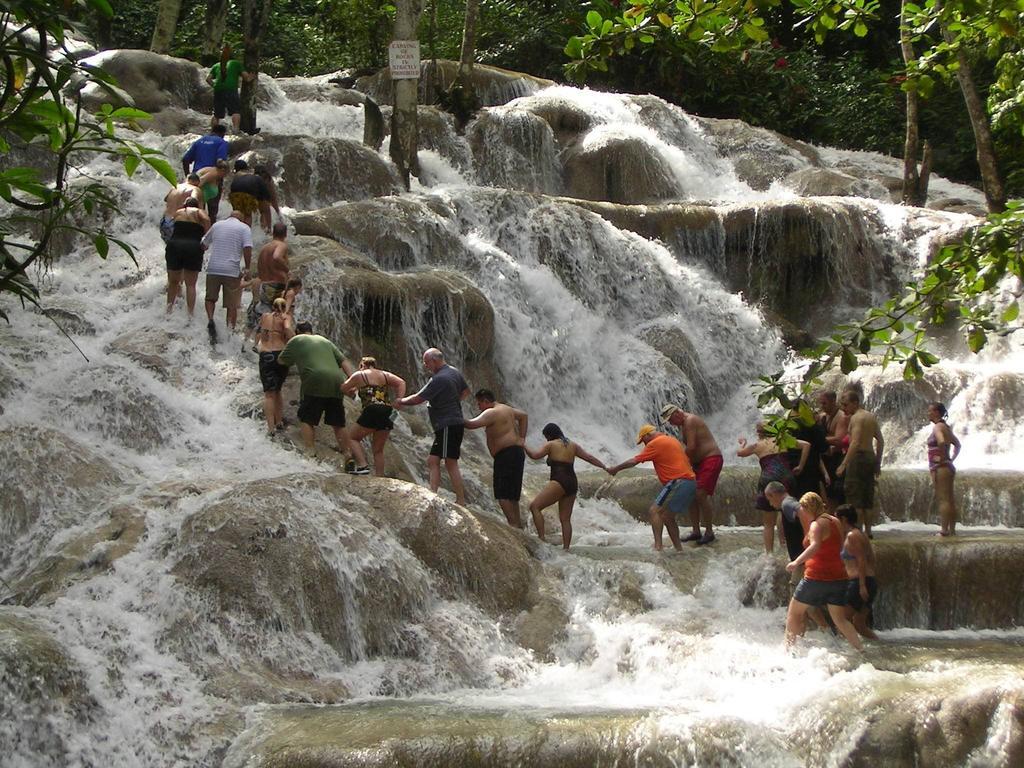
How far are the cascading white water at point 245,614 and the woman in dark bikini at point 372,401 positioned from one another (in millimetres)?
694

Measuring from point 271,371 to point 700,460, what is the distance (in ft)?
12.7

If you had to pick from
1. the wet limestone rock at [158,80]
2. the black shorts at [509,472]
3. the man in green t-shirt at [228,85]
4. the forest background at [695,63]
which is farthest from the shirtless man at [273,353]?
the forest background at [695,63]

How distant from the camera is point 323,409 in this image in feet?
38.8

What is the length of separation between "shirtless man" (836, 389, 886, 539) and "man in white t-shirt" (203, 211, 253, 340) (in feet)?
20.1

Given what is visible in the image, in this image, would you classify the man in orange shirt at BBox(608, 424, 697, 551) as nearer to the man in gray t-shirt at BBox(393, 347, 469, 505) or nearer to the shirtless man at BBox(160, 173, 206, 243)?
the man in gray t-shirt at BBox(393, 347, 469, 505)

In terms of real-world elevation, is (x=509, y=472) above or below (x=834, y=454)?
below

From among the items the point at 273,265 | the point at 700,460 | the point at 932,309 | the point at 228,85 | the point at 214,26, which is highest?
the point at 214,26

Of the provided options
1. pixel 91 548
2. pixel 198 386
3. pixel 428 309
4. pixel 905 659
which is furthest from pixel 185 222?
pixel 905 659

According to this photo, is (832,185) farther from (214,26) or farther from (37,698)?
(37,698)

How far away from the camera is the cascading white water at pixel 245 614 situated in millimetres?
8211

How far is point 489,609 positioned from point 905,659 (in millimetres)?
3083

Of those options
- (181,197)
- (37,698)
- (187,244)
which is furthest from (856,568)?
(181,197)

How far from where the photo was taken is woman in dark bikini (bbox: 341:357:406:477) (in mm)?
11461

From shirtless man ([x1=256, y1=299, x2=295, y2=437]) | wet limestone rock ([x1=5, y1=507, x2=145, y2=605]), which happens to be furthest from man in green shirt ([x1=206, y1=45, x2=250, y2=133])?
wet limestone rock ([x1=5, y1=507, x2=145, y2=605])
